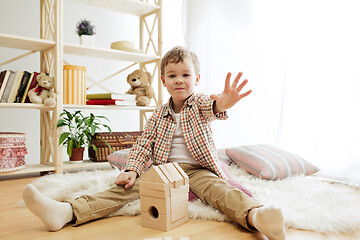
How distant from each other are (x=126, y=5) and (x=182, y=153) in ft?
4.92

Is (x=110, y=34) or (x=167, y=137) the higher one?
(x=110, y=34)

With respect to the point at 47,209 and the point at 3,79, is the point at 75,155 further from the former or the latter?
the point at 47,209

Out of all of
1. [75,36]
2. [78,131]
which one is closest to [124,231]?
[78,131]

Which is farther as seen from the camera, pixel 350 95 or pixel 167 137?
pixel 350 95

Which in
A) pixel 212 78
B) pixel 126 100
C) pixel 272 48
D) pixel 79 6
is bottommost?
pixel 126 100

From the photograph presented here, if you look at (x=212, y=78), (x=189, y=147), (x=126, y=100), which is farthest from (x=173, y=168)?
(x=212, y=78)

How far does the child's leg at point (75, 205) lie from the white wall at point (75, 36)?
4.87 ft

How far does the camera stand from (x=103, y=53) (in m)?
2.22

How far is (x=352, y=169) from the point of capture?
1638 mm

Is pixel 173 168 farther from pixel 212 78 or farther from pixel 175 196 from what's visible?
pixel 212 78

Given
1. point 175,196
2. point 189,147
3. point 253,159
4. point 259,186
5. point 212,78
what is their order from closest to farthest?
1. point 175,196
2. point 189,147
3. point 259,186
4. point 253,159
5. point 212,78

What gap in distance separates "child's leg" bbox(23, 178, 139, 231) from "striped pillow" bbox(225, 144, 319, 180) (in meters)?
0.69

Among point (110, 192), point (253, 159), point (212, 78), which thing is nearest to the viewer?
point (110, 192)

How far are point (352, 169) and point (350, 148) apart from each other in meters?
0.11
